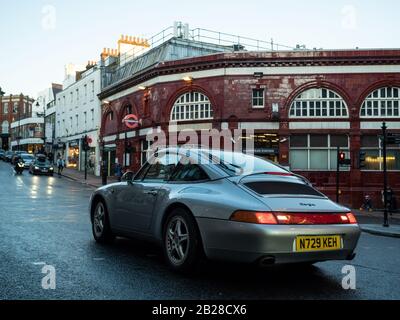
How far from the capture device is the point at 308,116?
26.5m

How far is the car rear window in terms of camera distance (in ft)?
15.7

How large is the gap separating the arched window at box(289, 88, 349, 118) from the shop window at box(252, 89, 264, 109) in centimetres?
188

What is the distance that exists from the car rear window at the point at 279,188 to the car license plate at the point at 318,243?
0.63 meters

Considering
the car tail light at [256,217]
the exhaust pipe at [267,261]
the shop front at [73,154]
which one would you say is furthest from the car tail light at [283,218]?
the shop front at [73,154]

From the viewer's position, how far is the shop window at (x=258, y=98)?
26.7 metres

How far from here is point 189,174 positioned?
5508mm

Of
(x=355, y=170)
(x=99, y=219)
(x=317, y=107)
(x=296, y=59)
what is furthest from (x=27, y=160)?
(x=99, y=219)

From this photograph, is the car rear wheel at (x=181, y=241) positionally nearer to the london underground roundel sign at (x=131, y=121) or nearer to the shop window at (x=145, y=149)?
the london underground roundel sign at (x=131, y=121)

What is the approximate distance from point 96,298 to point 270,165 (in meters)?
2.98

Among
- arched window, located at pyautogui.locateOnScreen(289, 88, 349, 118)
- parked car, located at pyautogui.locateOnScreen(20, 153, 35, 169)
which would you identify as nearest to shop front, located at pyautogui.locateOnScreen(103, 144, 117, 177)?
parked car, located at pyautogui.locateOnScreen(20, 153, 35, 169)
